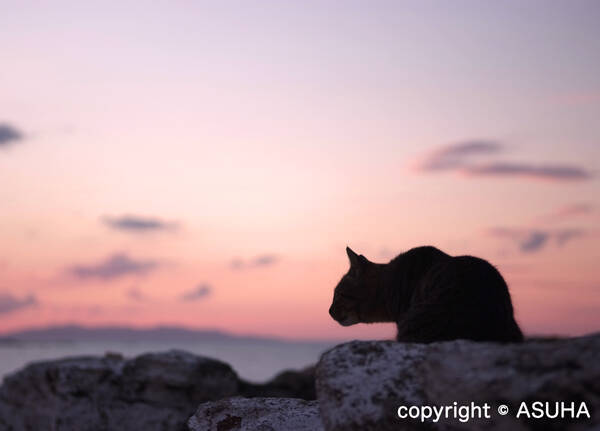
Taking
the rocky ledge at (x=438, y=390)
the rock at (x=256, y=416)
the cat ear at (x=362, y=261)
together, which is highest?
the cat ear at (x=362, y=261)

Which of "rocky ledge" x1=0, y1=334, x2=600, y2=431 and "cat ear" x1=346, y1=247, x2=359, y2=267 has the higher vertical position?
"cat ear" x1=346, y1=247, x2=359, y2=267

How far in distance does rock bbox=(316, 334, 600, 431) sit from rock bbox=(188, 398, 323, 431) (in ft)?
8.61

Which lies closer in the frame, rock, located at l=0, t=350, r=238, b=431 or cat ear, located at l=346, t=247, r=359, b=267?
cat ear, located at l=346, t=247, r=359, b=267

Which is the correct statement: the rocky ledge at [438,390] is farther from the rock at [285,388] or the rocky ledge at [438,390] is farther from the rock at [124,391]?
the rock at [285,388]

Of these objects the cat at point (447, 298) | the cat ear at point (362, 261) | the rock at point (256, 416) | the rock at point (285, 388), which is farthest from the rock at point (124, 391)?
the cat at point (447, 298)

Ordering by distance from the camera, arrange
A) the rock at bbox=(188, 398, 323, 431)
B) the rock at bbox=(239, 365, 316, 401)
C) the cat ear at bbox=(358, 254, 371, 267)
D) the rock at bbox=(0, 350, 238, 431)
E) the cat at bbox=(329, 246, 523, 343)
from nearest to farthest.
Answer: the cat at bbox=(329, 246, 523, 343) → the rock at bbox=(188, 398, 323, 431) → the cat ear at bbox=(358, 254, 371, 267) → the rock at bbox=(0, 350, 238, 431) → the rock at bbox=(239, 365, 316, 401)

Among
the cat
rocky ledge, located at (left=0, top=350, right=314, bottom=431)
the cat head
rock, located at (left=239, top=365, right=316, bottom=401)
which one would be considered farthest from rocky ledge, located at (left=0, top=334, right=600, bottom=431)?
rock, located at (left=239, top=365, right=316, bottom=401)

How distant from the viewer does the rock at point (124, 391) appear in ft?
58.8

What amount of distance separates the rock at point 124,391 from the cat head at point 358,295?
6776 millimetres

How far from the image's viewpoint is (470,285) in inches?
355

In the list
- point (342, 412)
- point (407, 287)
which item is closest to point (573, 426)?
point (342, 412)

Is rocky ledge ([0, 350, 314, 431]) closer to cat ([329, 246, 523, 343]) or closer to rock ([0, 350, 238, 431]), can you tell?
rock ([0, 350, 238, 431])

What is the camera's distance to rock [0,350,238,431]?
58.8 ft

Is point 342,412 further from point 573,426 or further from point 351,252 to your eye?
point 351,252
